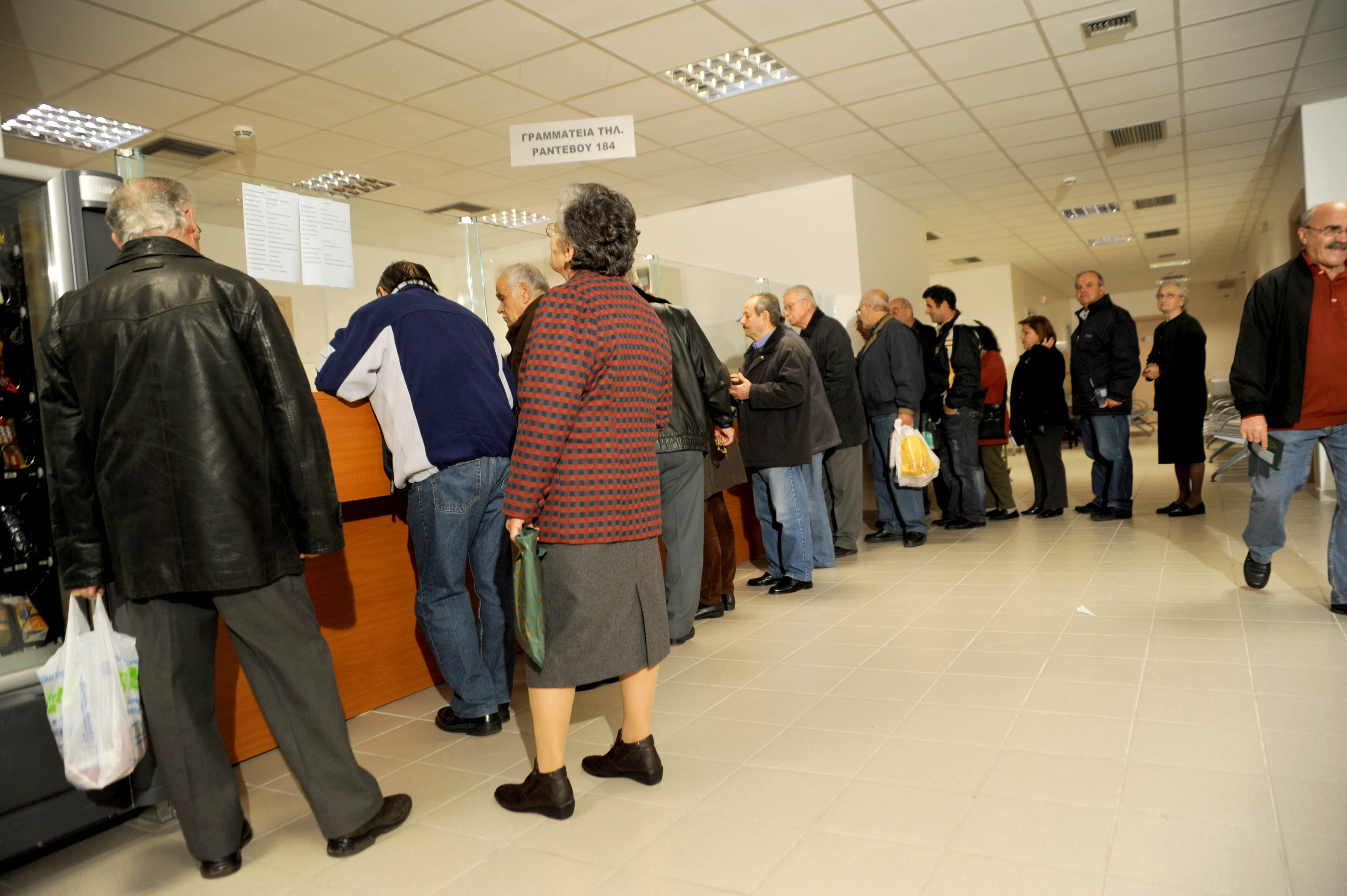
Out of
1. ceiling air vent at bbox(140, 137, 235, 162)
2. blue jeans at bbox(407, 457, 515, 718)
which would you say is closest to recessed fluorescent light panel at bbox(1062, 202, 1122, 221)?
ceiling air vent at bbox(140, 137, 235, 162)

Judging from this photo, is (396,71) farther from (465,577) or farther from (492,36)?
(465,577)

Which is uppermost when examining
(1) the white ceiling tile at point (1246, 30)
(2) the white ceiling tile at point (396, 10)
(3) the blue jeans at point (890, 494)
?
(2) the white ceiling tile at point (396, 10)

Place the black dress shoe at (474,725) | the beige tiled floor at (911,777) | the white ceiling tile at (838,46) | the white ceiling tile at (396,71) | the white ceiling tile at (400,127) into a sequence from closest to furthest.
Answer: the beige tiled floor at (911,777)
the black dress shoe at (474,725)
the white ceiling tile at (396,71)
the white ceiling tile at (838,46)
the white ceiling tile at (400,127)

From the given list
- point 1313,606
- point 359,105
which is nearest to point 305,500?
point 1313,606

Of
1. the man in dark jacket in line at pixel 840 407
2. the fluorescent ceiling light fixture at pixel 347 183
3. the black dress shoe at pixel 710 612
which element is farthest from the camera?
the fluorescent ceiling light fixture at pixel 347 183

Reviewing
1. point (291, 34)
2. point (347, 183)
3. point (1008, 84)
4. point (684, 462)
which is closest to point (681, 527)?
point (684, 462)

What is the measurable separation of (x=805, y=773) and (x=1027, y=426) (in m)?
4.61

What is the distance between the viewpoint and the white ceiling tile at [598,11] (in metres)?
4.33

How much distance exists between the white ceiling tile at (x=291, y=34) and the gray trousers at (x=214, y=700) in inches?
134

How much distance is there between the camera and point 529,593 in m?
1.93

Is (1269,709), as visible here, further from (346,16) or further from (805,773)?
(346,16)

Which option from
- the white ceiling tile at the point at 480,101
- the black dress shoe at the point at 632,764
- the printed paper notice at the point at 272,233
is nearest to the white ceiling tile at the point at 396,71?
the white ceiling tile at the point at 480,101

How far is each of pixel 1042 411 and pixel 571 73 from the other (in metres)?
3.92

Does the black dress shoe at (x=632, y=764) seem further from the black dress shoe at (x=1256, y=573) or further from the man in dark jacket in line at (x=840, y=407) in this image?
the man in dark jacket in line at (x=840, y=407)
